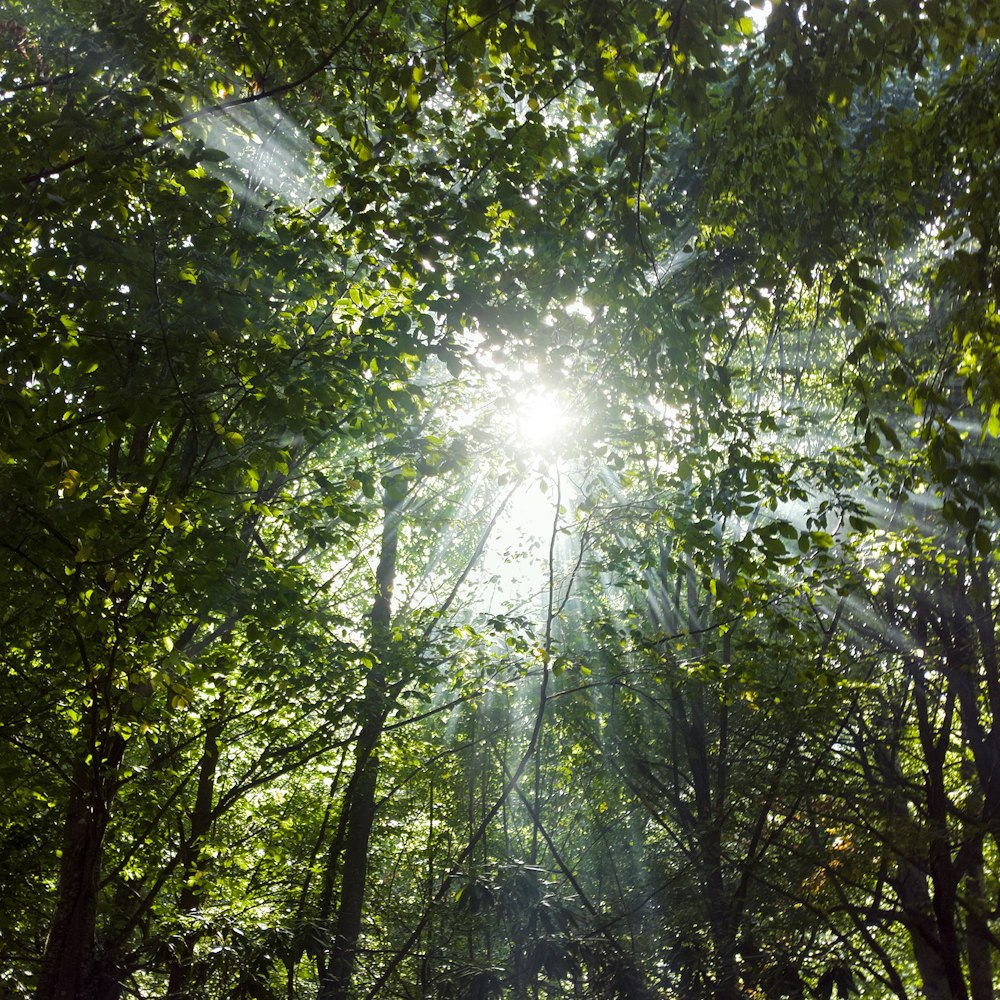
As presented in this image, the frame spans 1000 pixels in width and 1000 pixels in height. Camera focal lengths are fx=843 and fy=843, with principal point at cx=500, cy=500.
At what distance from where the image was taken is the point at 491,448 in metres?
5.76

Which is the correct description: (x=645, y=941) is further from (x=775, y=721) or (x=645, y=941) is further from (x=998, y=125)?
(x=998, y=125)

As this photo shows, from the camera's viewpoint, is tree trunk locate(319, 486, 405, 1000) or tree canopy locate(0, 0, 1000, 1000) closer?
tree canopy locate(0, 0, 1000, 1000)

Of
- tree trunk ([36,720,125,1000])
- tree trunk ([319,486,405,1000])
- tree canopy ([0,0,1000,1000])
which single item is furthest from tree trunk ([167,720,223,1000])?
tree trunk ([319,486,405,1000])

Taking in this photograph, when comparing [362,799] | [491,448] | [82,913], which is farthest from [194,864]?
[491,448]

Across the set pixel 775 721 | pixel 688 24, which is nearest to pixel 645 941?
pixel 775 721

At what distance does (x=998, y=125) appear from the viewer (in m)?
3.31

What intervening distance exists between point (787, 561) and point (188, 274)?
11.3ft

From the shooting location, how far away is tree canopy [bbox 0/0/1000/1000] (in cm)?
346

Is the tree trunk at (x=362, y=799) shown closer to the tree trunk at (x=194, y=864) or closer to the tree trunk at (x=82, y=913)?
the tree trunk at (x=194, y=864)

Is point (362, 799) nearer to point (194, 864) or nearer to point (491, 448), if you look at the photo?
point (194, 864)

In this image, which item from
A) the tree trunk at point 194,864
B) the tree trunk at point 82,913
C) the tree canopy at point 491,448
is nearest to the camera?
the tree canopy at point 491,448

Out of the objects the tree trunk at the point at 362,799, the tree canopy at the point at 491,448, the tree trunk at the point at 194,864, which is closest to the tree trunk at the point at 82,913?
the tree canopy at the point at 491,448

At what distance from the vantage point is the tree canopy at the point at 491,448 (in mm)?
3463

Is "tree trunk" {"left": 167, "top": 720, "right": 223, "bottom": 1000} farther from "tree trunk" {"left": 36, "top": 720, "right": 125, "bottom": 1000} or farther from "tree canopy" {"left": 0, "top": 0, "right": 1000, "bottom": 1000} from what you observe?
"tree trunk" {"left": 36, "top": 720, "right": 125, "bottom": 1000}
